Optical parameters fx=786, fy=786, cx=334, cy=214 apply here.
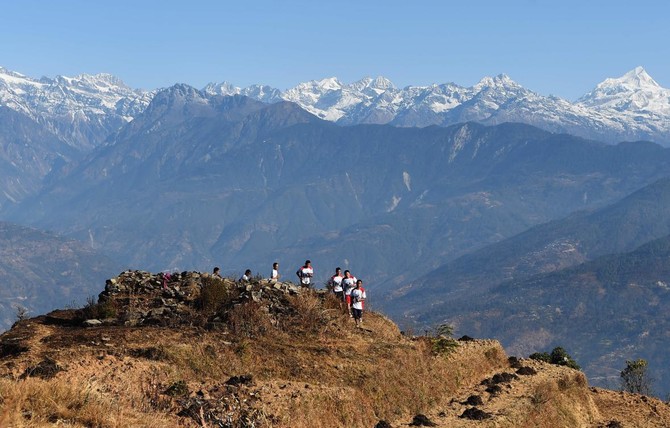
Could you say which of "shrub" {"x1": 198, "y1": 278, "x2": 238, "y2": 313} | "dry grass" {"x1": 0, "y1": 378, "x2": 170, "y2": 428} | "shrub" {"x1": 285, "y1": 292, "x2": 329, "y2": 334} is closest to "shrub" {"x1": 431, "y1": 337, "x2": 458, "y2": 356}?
"shrub" {"x1": 285, "y1": 292, "x2": 329, "y2": 334}

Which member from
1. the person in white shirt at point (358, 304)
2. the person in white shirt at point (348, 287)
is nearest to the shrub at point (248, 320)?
the person in white shirt at point (358, 304)

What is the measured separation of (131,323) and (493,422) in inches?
583

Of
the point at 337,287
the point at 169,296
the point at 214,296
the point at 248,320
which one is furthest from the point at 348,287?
the point at 169,296

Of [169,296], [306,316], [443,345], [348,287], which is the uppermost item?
[348,287]

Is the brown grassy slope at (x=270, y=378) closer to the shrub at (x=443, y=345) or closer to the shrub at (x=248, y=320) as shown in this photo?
the shrub at (x=248, y=320)

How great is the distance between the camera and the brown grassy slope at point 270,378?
836 inches

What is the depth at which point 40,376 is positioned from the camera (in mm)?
22594

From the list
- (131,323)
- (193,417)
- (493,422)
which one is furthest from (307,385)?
(131,323)

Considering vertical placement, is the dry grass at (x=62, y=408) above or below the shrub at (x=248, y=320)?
below

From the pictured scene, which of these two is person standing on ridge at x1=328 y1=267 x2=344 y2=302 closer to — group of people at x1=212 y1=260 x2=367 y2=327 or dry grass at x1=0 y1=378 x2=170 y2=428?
group of people at x1=212 y1=260 x2=367 y2=327

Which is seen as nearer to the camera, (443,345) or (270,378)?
(270,378)

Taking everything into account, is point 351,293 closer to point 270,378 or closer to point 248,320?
point 248,320

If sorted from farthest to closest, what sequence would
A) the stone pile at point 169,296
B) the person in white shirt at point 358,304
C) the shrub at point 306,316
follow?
the person in white shirt at point 358,304
the shrub at point 306,316
the stone pile at point 169,296

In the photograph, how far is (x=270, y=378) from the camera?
27.0m
